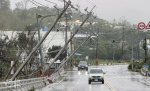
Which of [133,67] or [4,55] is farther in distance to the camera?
[133,67]

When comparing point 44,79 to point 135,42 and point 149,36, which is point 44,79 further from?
point 149,36

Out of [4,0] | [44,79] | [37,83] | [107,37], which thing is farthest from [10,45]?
[107,37]

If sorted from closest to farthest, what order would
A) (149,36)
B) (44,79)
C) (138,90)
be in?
(138,90), (44,79), (149,36)

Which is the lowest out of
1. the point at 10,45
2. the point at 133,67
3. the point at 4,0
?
the point at 133,67

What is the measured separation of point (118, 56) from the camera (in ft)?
383

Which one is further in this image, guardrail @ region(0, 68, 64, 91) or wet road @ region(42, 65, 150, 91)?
wet road @ region(42, 65, 150, 91)

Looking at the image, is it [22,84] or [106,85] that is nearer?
[22,84]

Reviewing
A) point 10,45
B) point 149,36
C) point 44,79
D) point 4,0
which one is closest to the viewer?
point 44,79

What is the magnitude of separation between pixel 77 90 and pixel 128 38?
11270 centimetres

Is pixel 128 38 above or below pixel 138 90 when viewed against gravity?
above

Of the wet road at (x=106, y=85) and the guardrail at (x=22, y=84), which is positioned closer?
the guardrail at (x=22, y=84)

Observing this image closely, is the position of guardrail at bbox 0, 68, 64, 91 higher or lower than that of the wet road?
higher

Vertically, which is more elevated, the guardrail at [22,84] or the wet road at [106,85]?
the guardrail at [22,84]

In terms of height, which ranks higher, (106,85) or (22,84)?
(22,84)
